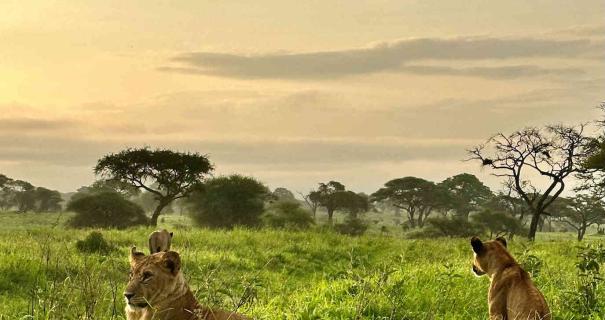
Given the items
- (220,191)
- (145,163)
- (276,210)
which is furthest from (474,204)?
(145,163)

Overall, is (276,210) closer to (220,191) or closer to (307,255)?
(220,191)

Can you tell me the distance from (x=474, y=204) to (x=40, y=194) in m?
52.9

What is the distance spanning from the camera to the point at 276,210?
52.8 metres

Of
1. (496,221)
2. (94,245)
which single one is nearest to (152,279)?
(94,245)

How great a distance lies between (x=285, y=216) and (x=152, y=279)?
45800 millimetres

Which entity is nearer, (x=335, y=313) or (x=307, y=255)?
(x=335, y=313)

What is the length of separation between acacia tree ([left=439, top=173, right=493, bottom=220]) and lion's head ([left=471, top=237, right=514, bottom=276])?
67.8m

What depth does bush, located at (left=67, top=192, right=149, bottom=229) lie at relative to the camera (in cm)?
5050

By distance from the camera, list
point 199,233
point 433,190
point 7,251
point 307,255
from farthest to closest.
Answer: point 433,190 < point 199,233 < point 307,255 < point 7,251

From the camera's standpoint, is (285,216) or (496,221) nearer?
(285,216)

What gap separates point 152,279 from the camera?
475 cm

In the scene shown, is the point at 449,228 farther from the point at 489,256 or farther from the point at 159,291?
the point at 159,291

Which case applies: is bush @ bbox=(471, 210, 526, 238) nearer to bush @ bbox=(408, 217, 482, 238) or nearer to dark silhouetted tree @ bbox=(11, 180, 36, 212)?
bush @ bbox=(408, 217, 482, 238)

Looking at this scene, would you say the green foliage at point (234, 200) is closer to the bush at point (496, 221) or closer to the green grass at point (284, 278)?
the bush at point (496, 221)
